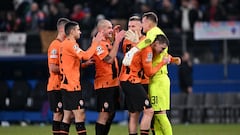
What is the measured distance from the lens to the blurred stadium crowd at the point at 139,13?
2947cm

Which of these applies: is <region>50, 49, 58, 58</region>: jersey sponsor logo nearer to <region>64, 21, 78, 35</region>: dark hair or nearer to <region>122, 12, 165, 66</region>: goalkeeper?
<region>64, 21, 78, 35</region>: dark hair

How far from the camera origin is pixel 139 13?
30.2 m

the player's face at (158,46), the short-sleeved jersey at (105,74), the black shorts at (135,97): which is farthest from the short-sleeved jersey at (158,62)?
the short-sleeved jersey at (105,74)

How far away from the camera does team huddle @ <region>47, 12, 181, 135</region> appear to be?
57.5ft

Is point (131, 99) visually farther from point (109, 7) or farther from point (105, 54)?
point (109, 7)

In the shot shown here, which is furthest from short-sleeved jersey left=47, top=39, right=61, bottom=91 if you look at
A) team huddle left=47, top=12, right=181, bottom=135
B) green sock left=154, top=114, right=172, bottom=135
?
green sock left=154, top=114, right=172, bottom=135

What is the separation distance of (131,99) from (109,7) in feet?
47.3

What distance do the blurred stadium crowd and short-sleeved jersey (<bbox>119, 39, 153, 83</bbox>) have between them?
1081 cm

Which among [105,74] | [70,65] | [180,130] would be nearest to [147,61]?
[105,74]

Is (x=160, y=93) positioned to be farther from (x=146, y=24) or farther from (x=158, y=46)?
(x=146, y=24)

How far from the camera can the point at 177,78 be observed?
2950 centimetres

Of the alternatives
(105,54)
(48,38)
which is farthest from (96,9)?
(105,54)

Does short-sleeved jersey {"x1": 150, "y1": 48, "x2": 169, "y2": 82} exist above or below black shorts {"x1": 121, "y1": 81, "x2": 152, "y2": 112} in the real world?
above

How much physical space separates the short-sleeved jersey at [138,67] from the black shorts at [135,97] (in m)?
0.12
